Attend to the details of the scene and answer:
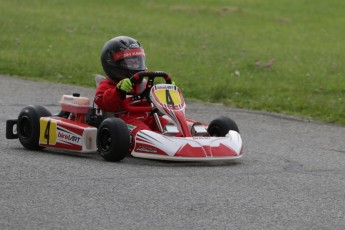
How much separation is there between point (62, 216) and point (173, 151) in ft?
7.03

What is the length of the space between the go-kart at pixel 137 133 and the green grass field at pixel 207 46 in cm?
380

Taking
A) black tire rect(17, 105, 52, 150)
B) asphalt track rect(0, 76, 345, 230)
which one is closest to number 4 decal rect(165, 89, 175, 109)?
asphalt track rect(0, 76, 345, 230)

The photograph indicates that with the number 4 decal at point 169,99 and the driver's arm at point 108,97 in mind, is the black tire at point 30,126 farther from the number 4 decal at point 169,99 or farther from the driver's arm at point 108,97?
the number 4 decal at point 169,99

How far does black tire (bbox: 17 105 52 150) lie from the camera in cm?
842

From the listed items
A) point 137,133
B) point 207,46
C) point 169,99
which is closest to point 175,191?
point 137,133

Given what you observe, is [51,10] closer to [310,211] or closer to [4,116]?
[4,116]

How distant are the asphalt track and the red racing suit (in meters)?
0.41

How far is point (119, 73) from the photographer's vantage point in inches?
338

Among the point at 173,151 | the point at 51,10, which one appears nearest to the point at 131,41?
the point at 173,151

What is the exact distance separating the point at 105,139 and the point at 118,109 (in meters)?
0.61

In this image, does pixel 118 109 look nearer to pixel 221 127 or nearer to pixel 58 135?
pixel 58 135

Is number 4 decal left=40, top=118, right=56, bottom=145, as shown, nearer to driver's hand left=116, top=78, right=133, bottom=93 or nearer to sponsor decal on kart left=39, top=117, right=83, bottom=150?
sponsor decal on kart left=39, top=117, right=83, bottom=150

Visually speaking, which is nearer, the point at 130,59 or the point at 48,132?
the point at 48,132

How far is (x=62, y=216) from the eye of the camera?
223 inches
